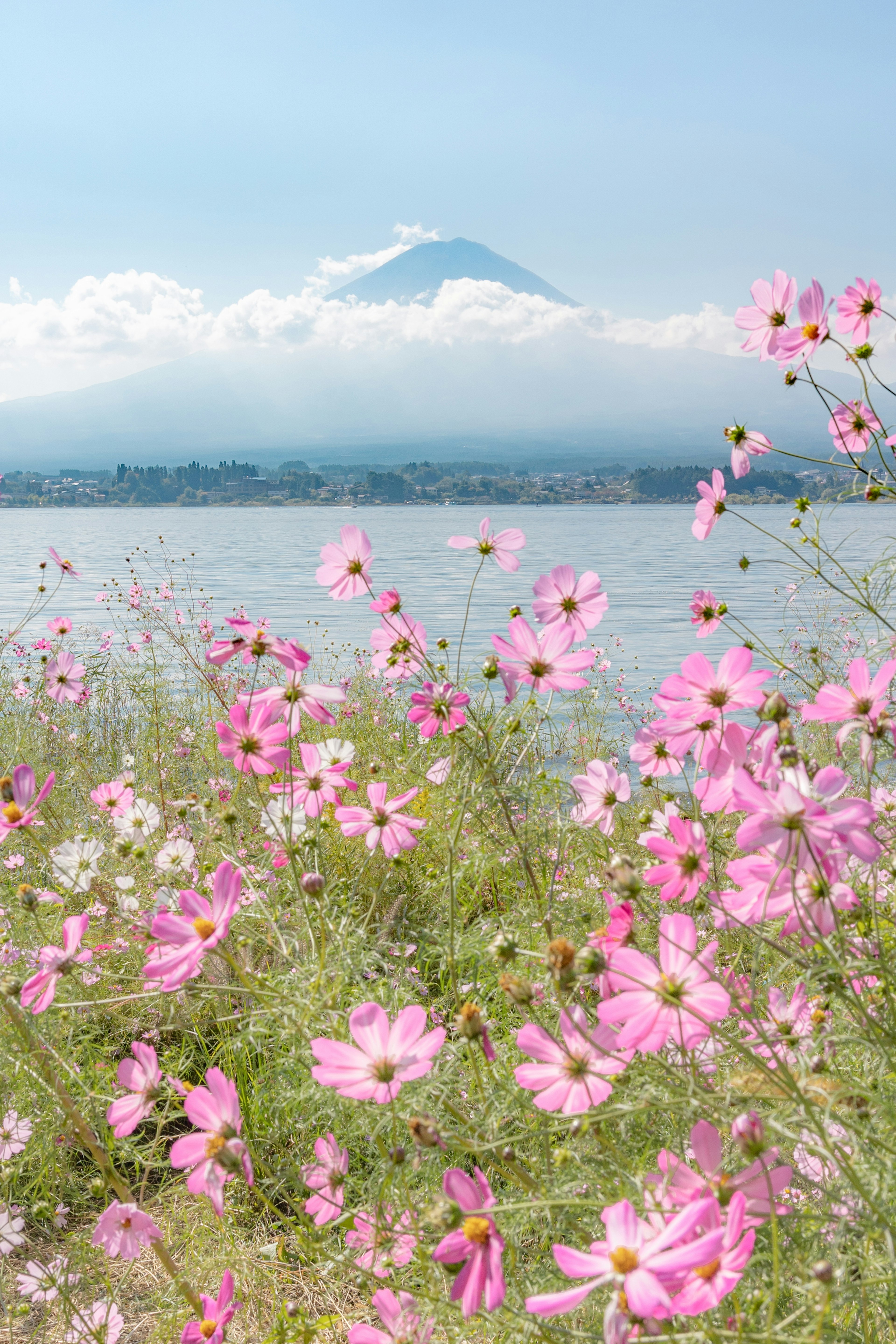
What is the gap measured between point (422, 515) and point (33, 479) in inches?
890

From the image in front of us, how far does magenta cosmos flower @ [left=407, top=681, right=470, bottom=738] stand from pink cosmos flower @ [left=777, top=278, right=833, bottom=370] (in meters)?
0.88

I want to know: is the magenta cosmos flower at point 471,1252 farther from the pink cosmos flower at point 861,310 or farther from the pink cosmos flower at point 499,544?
the pink cosmos flower at point 861,310

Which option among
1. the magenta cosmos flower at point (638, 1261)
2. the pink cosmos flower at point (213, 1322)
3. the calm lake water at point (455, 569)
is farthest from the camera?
the calm lake water at point (455, 569)

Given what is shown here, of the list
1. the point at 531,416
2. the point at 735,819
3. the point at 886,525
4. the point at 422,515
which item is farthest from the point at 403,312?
the point at 735,819

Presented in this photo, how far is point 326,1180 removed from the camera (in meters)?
1.03

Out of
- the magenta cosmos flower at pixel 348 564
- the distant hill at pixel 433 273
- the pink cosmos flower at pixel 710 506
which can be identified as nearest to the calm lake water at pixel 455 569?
the pink cosmos flower at pixel 710 506

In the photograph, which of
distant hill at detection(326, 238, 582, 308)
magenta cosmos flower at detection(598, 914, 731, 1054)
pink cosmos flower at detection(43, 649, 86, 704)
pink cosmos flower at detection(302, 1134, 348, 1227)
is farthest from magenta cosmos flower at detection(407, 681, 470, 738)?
distant hill at detection(326, 238, 582, 308)

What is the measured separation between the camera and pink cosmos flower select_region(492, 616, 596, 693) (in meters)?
1.13

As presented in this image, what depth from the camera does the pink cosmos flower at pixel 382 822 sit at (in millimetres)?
1278

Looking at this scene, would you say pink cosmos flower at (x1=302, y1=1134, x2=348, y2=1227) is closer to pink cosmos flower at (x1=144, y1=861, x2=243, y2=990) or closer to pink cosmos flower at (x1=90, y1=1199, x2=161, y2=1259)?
pink cosmos flower at (x1=90, y1=1199, x2=161, y2=1259)

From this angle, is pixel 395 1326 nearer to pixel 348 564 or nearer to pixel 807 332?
pixel 348 564

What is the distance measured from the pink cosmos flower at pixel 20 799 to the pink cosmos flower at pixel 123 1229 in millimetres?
486

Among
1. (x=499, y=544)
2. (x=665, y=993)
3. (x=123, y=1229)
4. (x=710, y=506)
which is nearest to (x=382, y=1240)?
(x=123, y=1229)

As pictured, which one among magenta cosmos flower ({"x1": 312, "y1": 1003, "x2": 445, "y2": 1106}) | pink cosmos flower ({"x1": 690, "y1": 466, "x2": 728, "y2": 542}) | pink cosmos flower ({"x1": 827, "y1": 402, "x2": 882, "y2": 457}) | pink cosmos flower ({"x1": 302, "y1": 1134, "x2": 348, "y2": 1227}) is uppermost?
pink cosmos flower ({"x1": 827, "y1": 402, "x2": 882, "y2": 457})
